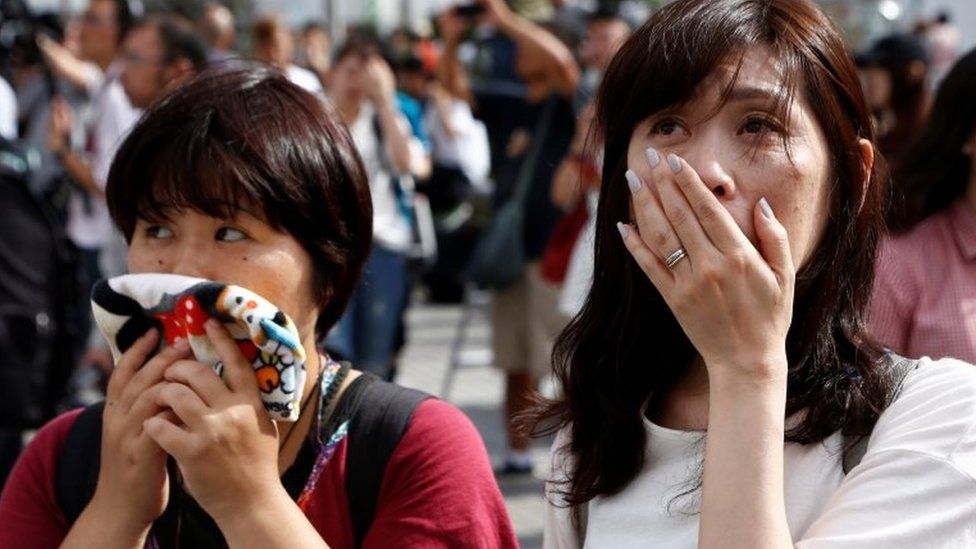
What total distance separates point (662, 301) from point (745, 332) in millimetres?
360

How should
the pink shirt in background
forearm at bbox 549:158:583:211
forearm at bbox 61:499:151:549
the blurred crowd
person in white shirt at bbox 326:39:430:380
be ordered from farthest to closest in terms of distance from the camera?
person in white shirt at bbox 326:39:430:380
forearm at bbox 549:158:583:211
the blurred crowd
the pink shirt in background
forearm at bbox 61:499:151:549

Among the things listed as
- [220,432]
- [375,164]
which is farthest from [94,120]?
[220,432]

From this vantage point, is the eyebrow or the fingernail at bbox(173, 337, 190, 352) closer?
the eyebrow

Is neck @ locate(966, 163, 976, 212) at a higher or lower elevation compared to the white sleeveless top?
lower

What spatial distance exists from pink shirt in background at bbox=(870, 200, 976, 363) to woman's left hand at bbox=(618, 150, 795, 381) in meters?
1.56

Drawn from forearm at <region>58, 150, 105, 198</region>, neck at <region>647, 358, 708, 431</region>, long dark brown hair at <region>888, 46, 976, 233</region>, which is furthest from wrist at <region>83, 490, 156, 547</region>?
forearm at <region>58, 150, 105, 198</region>

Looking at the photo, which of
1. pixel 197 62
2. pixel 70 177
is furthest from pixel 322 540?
pixel 70 177

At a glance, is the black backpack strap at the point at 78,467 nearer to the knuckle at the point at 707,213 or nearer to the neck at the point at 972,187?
the knuckle at the point at 707,213

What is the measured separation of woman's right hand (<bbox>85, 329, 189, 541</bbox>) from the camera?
2.07m

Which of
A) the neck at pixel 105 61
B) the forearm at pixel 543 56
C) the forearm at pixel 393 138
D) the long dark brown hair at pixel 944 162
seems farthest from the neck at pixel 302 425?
the neck at pixel 105 61

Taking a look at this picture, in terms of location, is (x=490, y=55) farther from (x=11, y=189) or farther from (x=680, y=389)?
(x=680, y=389)

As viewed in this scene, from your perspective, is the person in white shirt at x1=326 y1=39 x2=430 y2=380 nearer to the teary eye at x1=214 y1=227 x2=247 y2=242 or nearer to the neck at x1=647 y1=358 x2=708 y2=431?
the teary eye at x1=214 y1=227 x2=247 y2=242

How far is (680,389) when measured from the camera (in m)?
2.04

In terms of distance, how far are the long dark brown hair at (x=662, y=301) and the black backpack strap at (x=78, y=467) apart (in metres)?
0.70
